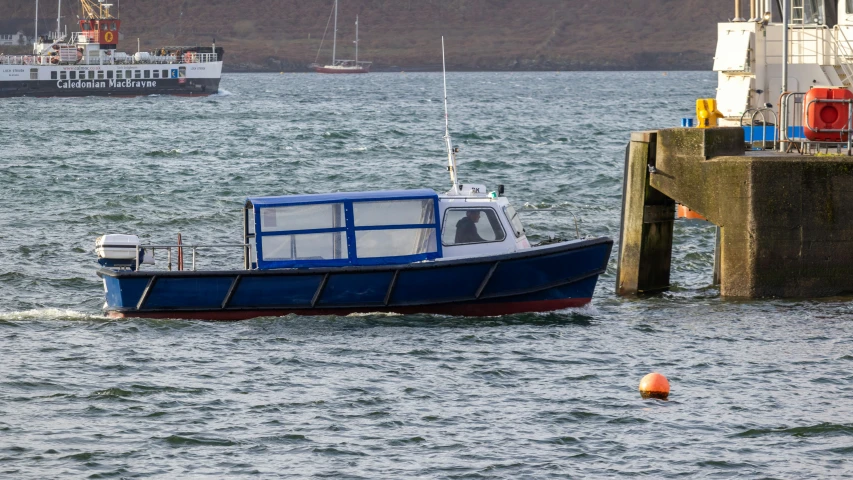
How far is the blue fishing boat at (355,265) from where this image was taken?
21328 millimetres

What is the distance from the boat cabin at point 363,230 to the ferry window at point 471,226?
17 millimetres

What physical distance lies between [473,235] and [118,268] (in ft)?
19.6

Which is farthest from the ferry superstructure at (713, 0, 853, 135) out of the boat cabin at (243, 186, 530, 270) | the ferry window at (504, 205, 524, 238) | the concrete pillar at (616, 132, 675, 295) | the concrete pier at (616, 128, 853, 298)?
the boat cabin at (243, 186, 530, 270)

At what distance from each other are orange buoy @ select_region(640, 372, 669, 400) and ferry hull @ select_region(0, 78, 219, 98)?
10762 centimetres

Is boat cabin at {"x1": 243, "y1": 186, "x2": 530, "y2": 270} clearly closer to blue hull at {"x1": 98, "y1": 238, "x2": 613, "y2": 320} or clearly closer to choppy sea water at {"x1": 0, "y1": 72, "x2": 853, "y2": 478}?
blue hull at {"x1": 98, "y1": 238, "x2": 613, "y2": 320}

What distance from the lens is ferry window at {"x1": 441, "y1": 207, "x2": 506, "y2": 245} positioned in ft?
71.4

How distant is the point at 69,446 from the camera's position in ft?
51.0

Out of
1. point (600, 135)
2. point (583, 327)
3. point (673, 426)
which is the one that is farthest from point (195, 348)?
point (600, 135)

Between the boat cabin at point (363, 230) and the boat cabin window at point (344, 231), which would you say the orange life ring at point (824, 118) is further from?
the boat cabin window at point (344, 231)

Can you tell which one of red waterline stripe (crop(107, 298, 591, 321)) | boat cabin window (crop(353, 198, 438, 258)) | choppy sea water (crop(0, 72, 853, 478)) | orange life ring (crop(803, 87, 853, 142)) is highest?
orange life ring (crop(803, 87, 853, 142))

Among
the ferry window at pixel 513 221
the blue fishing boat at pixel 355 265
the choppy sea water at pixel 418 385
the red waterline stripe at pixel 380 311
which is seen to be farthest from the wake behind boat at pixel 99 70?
the ferry window at pixel 513 221

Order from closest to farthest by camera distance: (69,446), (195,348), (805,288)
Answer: (69,446)
(195,348)
(805,288)

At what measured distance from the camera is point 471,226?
2184 cm

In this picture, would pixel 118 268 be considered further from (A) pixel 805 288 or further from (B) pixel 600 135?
(B) pixel 600 135
